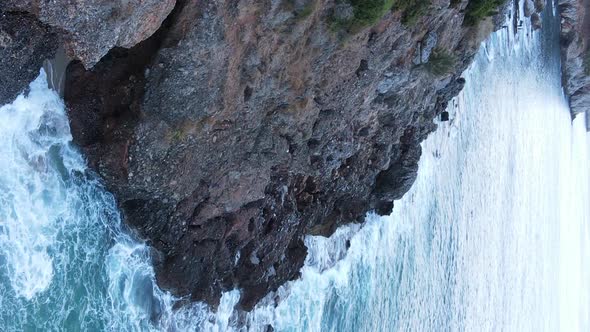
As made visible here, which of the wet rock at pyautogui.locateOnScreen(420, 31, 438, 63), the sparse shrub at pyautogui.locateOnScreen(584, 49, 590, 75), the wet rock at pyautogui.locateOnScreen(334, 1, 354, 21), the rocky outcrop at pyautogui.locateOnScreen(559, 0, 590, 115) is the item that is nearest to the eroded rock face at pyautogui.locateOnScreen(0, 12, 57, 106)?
the wet rock at pyautogui.locateOnScreen(334, 1, 354, 21)

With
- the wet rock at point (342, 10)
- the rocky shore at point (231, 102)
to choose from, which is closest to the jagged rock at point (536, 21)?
the rocky shore at point (231, 102)

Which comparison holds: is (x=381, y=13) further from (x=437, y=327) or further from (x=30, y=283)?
(x=437, y=327)

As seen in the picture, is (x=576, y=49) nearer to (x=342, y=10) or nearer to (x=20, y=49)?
(x=342, y=10)

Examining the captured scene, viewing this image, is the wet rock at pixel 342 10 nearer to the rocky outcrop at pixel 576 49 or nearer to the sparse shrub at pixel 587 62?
the rocky outcrop at pixel 576 49

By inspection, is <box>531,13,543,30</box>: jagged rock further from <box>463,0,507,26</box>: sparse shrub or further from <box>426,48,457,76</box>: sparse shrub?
<box>426,48,457,76</box>: sparse shrub

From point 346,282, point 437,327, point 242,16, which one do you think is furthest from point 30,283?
point 437,327
